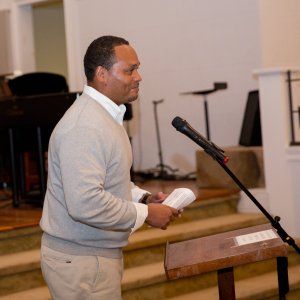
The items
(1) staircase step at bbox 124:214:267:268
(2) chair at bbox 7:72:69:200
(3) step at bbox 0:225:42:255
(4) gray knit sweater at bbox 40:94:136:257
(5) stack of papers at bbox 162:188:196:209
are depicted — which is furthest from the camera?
(2) chair at bbox 7:72:69:200

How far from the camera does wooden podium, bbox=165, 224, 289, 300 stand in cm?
267

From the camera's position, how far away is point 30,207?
6.57 m

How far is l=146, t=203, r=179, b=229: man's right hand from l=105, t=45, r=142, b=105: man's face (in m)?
0.38

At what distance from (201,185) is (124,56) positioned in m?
4.37

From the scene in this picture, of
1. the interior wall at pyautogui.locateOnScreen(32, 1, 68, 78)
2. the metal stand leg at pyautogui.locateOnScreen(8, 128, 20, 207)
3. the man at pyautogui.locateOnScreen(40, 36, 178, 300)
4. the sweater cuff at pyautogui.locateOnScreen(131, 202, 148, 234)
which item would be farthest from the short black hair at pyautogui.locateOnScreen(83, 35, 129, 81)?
the interior wall at pyautogui.locateOnScreen(32, 1, 68, 78)

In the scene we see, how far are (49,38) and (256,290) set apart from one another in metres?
6.34

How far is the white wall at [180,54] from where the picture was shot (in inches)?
306

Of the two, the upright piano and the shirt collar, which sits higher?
the shirt collar

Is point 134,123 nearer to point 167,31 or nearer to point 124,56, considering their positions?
point 167,31

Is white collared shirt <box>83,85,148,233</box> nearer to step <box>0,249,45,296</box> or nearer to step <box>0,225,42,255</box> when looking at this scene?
step <box>0,249,45,296</box>

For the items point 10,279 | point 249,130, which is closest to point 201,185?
point 249,130

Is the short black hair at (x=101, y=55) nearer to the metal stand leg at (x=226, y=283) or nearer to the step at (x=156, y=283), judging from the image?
the metal stand leg at (x=226, y=283)

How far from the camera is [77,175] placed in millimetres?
2561

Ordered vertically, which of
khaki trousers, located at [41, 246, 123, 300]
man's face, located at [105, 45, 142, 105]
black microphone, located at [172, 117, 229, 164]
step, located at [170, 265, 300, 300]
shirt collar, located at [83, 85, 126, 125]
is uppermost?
man's face, located at [105, 45, 142, 105]
